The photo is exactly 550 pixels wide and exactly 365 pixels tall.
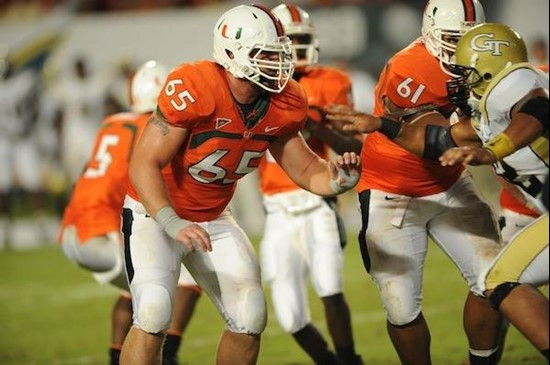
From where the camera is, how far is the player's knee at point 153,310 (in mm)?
4305

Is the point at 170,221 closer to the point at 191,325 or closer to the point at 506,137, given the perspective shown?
the point at 506,137

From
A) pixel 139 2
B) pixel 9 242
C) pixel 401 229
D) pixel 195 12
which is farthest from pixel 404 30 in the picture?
pixel 401 229

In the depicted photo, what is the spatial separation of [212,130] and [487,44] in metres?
1.13

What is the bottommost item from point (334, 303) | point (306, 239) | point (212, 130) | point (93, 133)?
point (93, 133)

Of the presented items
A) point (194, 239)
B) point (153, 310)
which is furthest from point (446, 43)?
point (153, 310)

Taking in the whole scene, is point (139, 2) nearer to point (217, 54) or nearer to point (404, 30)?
point (404, 30)

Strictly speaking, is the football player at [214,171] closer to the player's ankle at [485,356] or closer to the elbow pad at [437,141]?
the elbow pad at [437,141]

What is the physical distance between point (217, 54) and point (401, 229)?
111 centimetres

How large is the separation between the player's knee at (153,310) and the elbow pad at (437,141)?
1207 mm

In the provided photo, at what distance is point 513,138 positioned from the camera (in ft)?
12.9

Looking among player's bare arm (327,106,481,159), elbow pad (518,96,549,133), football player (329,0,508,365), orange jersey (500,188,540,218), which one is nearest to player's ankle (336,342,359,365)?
football player (329,0,508,365)

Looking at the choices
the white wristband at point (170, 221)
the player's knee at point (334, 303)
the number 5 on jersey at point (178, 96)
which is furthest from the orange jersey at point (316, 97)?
the white wristband at point (170, 221)

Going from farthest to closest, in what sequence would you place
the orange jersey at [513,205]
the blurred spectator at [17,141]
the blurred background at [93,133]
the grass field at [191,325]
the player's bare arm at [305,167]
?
the blurred spectator at [17,141] < the blurred background at [93,133] < the grass field at [191,325] < the orange jersey at [513,205] < the player's bare arm at [305,167]

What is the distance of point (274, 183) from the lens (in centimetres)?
590
